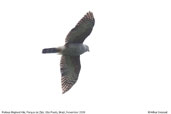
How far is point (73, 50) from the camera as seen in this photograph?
81.3 ft

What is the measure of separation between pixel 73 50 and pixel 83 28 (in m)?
0.80

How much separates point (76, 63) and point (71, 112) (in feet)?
4.93

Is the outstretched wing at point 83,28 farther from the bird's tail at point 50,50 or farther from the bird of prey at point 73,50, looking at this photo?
the bird's tail at point 50,50

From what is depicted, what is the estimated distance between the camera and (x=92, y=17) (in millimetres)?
24344

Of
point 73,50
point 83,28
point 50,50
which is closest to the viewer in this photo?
point 83,28

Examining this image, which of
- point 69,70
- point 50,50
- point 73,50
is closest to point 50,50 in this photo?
point 50,50

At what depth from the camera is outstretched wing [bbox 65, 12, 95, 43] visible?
24312 mm

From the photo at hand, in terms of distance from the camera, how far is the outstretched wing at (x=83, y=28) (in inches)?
957

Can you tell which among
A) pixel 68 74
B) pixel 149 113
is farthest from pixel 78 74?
pixel 149 113

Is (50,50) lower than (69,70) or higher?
higher

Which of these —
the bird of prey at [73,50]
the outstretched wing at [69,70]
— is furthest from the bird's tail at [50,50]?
the outstretched wing at [69,70]

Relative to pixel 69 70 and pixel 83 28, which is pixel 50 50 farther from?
pixel 83 28

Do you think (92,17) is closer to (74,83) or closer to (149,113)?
(74,83)

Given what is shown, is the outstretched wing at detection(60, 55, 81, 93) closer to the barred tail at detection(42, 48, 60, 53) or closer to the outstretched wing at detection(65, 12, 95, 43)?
the barred tail at detection(42, 48, 60, 53)
